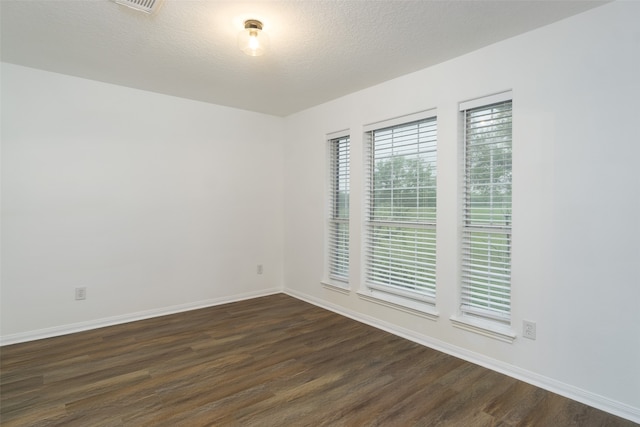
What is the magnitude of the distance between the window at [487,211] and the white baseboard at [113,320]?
114 inches

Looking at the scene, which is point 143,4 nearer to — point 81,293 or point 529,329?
point 81,293

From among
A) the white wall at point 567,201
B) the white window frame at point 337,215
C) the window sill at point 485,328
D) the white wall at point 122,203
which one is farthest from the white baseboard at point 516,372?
the white wall at point 122,203

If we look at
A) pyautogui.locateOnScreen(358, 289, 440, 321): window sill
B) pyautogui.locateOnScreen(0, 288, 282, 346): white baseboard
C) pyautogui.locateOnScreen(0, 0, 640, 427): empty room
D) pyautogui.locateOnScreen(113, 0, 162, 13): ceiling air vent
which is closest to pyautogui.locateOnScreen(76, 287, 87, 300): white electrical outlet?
pyautogui.locateOnScreen(0, 0, 640, 427): empty room

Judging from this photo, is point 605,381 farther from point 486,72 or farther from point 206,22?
point 206,22

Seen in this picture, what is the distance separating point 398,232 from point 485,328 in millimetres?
1220

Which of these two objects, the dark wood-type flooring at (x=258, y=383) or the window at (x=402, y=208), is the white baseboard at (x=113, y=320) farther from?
the window at (x=402, y=208)

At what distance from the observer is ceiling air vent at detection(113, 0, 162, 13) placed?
7.02ft

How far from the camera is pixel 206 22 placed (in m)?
2.38

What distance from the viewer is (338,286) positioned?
13.5 feet

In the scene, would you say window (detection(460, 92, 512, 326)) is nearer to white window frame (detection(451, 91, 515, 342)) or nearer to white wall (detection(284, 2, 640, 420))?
white window frame (detection(451, 91, 515, 342))

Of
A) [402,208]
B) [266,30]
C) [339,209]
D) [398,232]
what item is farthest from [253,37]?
[339,209]

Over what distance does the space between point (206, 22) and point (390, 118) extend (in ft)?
6.24

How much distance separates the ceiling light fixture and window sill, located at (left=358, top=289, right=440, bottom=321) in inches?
102

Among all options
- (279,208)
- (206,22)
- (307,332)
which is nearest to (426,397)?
(307,332)
